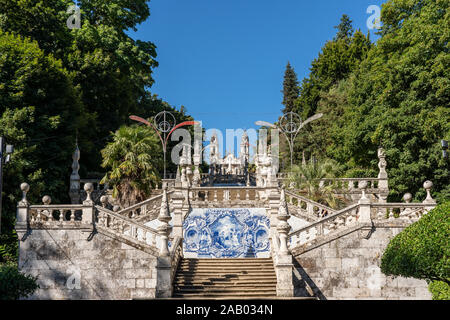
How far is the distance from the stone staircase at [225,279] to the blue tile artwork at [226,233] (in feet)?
3.06

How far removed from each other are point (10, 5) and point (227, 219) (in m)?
18.0

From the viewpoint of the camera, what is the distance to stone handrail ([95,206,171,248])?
1648 cm

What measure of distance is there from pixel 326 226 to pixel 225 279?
4.54 metres

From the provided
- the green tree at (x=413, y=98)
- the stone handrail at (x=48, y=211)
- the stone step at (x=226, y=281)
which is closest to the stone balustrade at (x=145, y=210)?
the stone handrail at (x=48, y=211)

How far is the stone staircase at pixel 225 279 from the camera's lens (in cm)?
1465

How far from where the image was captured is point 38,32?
1030 inches

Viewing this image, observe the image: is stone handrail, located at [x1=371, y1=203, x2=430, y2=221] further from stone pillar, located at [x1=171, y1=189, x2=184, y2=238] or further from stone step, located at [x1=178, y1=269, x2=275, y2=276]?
stone pillar, located at [x1=171, y1=189, x2=184, y2=238]

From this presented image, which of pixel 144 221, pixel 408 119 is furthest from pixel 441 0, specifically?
pixel 144 221

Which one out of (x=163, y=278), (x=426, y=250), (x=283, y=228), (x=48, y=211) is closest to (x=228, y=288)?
(x=163, y=278)

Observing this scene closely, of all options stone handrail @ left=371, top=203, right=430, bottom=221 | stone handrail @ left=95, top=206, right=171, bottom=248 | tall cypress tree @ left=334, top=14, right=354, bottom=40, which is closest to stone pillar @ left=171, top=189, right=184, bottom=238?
stone handrail @ left=95, top=206, right=171, bottom=248

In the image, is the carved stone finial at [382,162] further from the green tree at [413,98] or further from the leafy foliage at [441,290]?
the leafy foliage at [441,290]

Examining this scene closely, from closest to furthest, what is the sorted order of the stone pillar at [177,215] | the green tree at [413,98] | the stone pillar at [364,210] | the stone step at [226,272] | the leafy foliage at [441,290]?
the leafy foliage at [441,290], the stone step at [226,272], the stone pillar at [364,210], the stone pillar at [177,215], the green tree at [413,98]

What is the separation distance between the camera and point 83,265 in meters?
16.5
